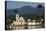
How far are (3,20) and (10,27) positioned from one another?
16 centimetres

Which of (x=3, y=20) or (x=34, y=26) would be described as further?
(x=34, y=26)

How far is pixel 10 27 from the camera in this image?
4.69 feet

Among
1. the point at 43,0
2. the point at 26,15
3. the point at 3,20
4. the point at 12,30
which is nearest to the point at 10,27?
the point at 12,30

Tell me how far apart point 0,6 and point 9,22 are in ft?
0.94

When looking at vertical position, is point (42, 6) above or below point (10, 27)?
above

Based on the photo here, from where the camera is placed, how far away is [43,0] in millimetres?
1518

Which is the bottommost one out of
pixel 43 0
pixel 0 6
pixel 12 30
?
pixel 12 30

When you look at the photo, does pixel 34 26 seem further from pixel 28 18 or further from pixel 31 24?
pixel 28 18

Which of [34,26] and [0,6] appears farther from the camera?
[34,26]

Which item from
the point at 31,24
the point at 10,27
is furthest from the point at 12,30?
the point at 31,24

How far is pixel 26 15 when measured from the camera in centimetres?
148

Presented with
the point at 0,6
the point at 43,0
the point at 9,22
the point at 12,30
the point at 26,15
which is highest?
the point at 43,0

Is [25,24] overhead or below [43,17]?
below

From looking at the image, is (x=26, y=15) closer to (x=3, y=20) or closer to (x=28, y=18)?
(x=28, y=18)
